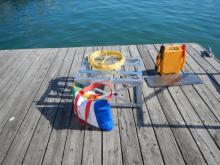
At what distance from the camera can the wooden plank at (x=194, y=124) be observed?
14.2 feet

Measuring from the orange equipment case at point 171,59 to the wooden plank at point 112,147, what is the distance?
6.99 ft

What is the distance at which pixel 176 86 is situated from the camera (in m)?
6.10

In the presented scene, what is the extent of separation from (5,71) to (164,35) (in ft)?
26.5

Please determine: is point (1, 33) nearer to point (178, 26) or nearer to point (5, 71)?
point (5, 71)

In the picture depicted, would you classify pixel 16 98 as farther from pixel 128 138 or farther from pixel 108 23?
pixel 108 23

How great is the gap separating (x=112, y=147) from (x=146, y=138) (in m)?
0.62

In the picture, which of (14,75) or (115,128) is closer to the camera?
(115,128)

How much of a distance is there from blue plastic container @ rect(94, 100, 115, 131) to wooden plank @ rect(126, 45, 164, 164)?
0.55 meters

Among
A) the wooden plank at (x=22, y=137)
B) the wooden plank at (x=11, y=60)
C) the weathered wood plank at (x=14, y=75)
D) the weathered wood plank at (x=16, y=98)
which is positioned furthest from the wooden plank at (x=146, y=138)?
the wooden plank at (x=11, y=60)

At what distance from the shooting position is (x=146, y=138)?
15.2 ft

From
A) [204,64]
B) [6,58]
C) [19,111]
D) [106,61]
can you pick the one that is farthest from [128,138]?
[6,58]

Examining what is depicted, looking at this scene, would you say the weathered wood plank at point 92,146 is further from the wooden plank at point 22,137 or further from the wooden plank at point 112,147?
the wooden plank at point 22,137

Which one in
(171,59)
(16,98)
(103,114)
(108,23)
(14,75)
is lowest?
(108,23)

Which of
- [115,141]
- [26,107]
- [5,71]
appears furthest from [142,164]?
[5,71]
